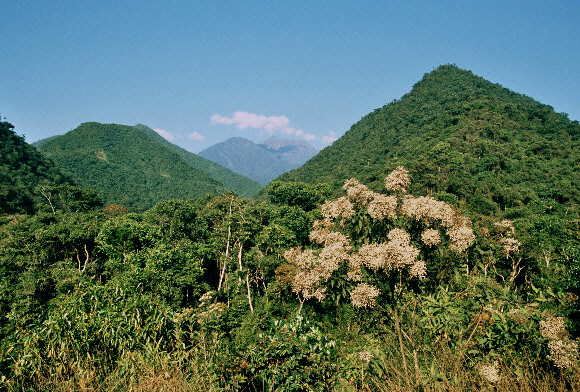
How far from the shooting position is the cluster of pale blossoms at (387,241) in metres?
5.98

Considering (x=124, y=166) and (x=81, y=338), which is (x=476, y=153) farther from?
(x=124, y=166)

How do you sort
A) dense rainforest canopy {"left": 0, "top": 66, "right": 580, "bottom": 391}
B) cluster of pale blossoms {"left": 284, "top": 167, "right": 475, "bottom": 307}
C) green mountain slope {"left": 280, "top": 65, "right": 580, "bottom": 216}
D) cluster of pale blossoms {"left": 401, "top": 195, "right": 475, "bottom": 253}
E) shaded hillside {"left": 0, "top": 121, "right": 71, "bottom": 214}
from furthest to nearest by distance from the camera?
shaded hillside {"left": 0, "top": 121, "right": 71, "bottom": 214} < green mountain slope {"left": 280, "top": 65, "right": 580, "bottom": 216} < cluster of pale blossoms {"left": 401, "top": 195, "right": 475, "bottom": 253} < cluster of pale blossoms {"left": 284, "top": 167, "right": 475, "bottom": 307} < dense rainforest canopy {"left": 0, "top": 66, "right": 580, "bottom": 391}

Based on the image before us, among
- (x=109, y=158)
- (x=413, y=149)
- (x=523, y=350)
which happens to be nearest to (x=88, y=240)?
(x=523, y=350)

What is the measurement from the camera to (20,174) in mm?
57562

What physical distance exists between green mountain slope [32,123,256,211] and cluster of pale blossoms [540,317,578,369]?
343 ft

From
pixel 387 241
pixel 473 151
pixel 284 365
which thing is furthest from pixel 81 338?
pixel 473 151

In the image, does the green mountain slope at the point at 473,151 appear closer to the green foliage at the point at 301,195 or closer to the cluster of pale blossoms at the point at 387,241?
the green foliage at the point at 301,195

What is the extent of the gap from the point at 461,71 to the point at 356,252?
479 ft

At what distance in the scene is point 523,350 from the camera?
4.54 meters

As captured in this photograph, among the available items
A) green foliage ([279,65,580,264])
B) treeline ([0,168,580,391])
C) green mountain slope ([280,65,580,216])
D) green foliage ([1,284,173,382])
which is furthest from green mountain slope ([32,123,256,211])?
treeline ([0,168,580,391])

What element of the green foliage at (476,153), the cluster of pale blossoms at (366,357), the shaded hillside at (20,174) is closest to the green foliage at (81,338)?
the cluster of pale blossoms at (366,357)

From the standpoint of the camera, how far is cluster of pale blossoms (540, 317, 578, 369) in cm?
370

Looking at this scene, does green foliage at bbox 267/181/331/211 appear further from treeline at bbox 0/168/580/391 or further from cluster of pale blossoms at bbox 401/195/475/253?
cluster of pale blossoms at bbox 401/195/475/253

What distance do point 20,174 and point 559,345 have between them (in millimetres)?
79591
